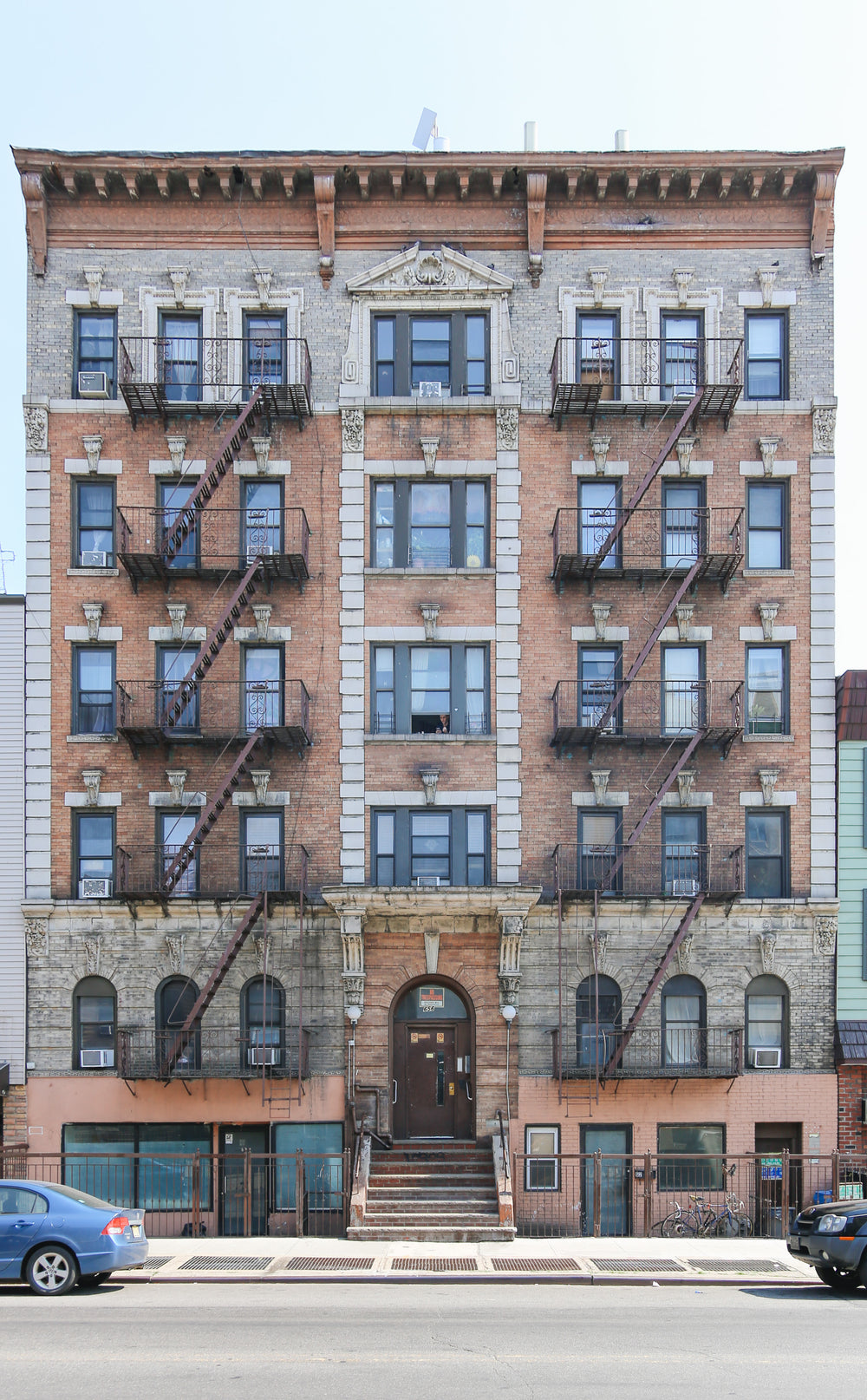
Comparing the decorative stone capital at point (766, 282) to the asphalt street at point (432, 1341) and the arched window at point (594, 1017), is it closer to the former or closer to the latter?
the arched window at point (594, 1017)

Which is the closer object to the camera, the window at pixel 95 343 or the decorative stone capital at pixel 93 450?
the decorative stone capital at pixel 93 450

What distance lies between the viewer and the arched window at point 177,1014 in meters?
22.1

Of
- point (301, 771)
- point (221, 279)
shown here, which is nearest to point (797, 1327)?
point (301, 771)

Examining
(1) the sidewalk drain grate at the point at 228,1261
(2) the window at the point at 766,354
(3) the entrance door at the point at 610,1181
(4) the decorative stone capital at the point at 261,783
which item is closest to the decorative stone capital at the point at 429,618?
(4) the decorative stone capital at the point at 261,783

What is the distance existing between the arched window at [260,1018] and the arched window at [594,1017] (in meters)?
5.37

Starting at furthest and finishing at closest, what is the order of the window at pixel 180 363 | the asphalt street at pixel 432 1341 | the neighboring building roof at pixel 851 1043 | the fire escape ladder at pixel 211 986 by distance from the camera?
the window at pixel 180 363, the neighboring building roof at pixel 851 1043, the fire escape ladder at pixel 211 986, the asphalt street at pixel 432 1341

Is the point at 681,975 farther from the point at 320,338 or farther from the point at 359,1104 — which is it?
the point at 320,338

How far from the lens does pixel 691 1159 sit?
21938 millimetres

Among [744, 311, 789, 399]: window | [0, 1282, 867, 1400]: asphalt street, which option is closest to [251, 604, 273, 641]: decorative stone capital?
[744, 311, 789, 399]: window

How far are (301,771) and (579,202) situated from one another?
12070 mm

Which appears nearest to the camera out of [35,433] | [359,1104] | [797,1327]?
[797,1327]

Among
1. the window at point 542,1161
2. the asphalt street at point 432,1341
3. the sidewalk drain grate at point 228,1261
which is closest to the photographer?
the asphalt street at point 432,1341

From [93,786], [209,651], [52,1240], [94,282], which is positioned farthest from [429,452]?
[52,1240]

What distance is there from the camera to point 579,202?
23.5 m
